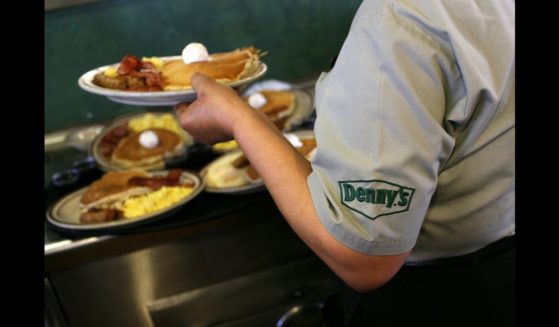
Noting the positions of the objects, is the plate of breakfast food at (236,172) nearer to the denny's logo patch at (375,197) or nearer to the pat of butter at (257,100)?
the pat of butter at (257,100)

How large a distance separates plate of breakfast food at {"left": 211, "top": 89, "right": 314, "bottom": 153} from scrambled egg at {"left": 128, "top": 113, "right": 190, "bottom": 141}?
0.88ft

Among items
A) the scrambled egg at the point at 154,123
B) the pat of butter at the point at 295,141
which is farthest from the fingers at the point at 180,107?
the scrambled egg at the point at 154,123

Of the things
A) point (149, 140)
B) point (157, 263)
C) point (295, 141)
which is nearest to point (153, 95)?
point (157, 263)

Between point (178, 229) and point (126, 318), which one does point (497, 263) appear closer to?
point (178, 229)

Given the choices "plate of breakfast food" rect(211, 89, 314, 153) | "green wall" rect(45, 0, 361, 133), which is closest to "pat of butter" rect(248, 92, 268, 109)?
"plate of breakfast food" rect(211, 89, 314, 153)

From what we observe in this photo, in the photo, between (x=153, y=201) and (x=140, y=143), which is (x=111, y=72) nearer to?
(x=153, y=201)

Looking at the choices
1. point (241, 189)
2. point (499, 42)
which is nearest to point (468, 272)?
point (499, 42)

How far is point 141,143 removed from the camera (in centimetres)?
255

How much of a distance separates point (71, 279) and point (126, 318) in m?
0.26

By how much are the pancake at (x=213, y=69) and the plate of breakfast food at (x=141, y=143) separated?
0.87 m

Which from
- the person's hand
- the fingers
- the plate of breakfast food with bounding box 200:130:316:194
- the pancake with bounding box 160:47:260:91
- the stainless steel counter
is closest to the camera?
the person's hand

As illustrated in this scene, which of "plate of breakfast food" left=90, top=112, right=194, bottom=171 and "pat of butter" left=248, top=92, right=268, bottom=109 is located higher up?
"pat of butter" left=248, top=92, right=268, bottom=109

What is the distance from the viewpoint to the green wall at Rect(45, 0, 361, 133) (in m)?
2.66

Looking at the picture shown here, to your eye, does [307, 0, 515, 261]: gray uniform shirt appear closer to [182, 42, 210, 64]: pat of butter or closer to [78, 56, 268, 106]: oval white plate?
[78, 56, 268, 106]: oval white plate
